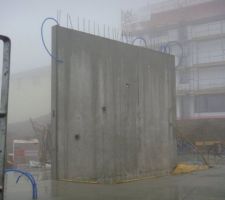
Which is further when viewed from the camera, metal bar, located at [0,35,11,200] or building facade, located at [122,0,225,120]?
building facade, located at [122,0,225,120]

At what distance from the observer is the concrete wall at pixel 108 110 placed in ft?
27.2

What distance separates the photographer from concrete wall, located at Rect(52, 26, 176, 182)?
8297 mm

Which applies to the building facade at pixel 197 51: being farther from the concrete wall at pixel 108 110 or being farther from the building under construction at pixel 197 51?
the concrete wall at pixel 108 110

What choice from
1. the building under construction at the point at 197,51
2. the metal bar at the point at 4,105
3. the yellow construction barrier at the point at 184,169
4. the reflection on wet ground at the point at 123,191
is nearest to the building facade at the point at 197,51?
the building under construction at the point at 197,51

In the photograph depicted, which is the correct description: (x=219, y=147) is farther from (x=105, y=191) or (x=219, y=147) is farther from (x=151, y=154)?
(x=105, y=191)

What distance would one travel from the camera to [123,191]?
7238mm

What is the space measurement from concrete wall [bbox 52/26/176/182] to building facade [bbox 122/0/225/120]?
37640mm

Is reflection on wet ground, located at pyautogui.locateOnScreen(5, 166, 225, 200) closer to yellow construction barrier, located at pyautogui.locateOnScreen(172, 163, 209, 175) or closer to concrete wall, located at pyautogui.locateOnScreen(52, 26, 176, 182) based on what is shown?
concrete wall, located at pyautogui.locateOnScreen(52, 26, 176, 182)

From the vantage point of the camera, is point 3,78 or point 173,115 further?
point 173,115

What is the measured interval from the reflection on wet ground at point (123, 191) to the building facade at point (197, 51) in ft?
131

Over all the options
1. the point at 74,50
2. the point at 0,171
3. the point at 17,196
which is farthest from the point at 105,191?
the point at 0,171

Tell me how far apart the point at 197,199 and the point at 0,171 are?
376 centimetres

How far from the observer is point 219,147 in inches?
995

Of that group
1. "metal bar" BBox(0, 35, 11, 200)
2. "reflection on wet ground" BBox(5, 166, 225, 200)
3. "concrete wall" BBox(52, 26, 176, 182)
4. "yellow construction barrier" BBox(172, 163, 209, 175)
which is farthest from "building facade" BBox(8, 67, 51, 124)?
"metal bar" BBox(0, 35, 11, 200)
